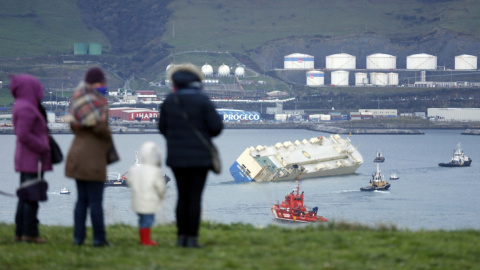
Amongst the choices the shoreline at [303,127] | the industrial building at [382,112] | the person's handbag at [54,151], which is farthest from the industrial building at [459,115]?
the person's handbag at [54,151]

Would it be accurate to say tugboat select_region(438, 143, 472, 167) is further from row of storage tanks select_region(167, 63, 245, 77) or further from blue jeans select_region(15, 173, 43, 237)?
row of storage tanks select_region(167, 63, 245, 77)

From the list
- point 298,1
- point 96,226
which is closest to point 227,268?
point 96,226

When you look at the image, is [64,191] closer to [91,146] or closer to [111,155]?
[111,155]

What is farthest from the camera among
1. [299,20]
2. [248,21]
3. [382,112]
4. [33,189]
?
[248,21]

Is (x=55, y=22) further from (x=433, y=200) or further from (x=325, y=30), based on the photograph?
(x=433, y=200)

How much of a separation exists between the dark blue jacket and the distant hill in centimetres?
16131

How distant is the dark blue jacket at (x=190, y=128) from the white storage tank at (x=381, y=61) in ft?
535

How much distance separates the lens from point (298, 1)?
191000 millimetres

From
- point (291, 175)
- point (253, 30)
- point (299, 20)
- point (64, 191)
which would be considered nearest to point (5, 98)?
point (253, 30)

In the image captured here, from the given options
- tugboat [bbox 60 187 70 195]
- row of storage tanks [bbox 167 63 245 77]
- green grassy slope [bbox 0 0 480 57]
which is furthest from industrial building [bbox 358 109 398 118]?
tugboat [bbox 60 187 70 195]

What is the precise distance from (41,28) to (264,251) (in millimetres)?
175830

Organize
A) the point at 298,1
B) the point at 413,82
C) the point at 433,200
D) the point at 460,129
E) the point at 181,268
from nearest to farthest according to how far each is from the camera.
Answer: the point at 181,268 → the point at 433,200 → the point at 460,129 → the point at 413,82 → the point at 298,1

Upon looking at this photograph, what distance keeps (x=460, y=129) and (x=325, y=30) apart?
135 ft

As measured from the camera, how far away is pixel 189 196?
8938 millimetres
